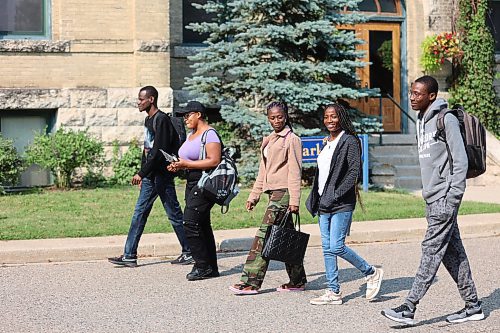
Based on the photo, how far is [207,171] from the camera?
9.41 metres

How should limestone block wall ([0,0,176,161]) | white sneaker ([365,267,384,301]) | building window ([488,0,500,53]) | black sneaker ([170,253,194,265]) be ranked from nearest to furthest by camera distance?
1. white sneaker ([365,267,384,301])
2. black sneaker ([170,253,194,265])
3. limestone block wall ([0,0,176,161])
4. building window ([488,0,500,53])

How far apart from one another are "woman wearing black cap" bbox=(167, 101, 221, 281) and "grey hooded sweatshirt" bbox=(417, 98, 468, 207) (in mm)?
2631

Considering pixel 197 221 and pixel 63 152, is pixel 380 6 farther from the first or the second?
pixel 197 221

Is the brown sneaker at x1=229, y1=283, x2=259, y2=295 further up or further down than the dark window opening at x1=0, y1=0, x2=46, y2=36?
further down

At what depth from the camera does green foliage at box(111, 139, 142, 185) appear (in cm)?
1755

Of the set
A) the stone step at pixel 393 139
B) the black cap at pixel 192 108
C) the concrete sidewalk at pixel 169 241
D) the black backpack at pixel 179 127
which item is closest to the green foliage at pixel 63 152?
the concrete sidewalk at pixel 169 241

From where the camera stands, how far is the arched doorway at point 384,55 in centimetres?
2228

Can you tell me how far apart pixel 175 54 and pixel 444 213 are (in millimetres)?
12425

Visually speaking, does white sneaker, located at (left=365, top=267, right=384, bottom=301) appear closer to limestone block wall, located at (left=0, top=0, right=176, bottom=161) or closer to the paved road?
the paved road

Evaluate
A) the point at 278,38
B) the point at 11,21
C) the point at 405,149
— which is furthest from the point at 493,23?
the point at 11,21

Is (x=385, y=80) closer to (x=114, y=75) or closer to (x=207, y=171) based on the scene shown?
(x=114, y=75)

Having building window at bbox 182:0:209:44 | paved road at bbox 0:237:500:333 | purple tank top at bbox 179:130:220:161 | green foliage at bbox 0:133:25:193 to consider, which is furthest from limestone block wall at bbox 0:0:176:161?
purple tank top at bbox 179:130:220:161

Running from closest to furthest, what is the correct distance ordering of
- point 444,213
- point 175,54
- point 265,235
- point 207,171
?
point 444,213, point 265,235, point 207,171, point 175,54

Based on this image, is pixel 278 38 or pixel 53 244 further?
pixel 278 38
